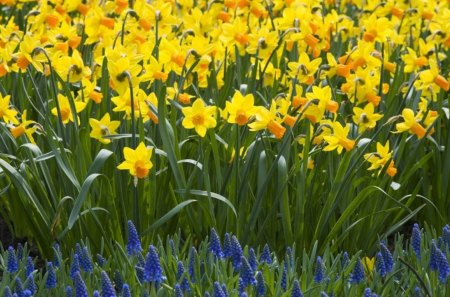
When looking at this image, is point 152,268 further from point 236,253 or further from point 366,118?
point 366,118

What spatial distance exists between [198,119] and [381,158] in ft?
2.45

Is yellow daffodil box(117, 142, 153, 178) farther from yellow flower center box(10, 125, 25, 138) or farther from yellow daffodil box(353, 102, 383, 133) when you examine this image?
yellow daffodil box(353, 102, 383, 133)

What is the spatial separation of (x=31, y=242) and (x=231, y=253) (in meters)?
1.57

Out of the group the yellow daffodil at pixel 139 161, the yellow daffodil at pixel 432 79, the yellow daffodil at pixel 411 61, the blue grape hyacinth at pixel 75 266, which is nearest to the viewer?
the blue grape hyacinth at pixel 75 266

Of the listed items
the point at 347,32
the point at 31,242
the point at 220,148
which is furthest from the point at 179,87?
the point at 347,32

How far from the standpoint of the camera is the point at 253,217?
368 centimetres

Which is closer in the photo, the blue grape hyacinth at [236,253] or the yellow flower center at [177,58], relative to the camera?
the blue grape hyacinth at [236,253]

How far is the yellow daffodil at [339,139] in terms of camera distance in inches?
143

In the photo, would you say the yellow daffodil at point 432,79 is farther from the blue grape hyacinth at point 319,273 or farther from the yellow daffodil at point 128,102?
the blue grape hyacinth at point 319,273

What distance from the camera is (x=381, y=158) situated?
3818 millimetres

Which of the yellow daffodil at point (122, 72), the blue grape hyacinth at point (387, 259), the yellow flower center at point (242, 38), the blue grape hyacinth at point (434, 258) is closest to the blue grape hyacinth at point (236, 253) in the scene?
the blue grape hyacinth at point (387, 259)

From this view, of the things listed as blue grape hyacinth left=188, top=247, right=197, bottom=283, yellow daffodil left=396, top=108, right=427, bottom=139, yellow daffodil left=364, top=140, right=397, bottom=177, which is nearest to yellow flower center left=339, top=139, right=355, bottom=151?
yellow daffodil left=364, top=140, right=397, bottom=177

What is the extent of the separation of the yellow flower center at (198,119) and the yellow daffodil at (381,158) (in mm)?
654

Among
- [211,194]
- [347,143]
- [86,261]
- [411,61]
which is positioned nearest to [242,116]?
[211,194]
